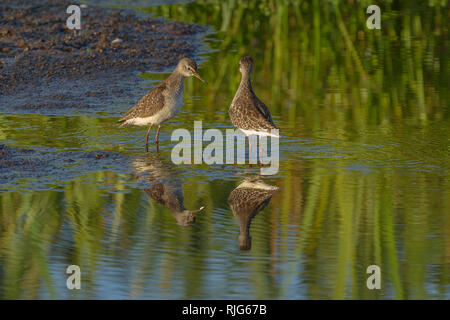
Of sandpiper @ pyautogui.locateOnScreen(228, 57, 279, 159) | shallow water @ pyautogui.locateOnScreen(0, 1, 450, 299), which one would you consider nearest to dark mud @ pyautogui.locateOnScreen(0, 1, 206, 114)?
shallow water @ pyautogui.locateOnScreen(0, 1, 450, 299)

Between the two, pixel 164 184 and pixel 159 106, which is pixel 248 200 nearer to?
pixel 164 184

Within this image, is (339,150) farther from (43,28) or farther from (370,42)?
(43,28)

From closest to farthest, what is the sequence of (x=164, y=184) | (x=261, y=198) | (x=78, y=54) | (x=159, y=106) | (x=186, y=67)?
1. (x=261, y=198)
2. (x=164, y=184)
3. (x=159, y=106)
4. (x=186, y=67)
5. (x=78, y=54)

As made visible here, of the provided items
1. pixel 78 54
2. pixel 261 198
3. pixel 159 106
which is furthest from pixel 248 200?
pixel 78 54

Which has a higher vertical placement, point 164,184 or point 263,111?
point 263,111

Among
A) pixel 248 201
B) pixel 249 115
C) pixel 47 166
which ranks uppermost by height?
pixel 249 115

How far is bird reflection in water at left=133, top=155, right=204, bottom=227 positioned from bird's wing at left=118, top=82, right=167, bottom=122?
2.67ft

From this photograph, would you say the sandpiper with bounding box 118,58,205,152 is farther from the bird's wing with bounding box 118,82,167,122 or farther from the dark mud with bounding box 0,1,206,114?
the dark mud with bounding box 0,1,206,114

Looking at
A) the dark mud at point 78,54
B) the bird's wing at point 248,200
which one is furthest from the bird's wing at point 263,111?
the dark mud at point 78,54

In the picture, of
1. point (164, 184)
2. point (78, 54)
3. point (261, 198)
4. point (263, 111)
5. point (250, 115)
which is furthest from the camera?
point (78, 54)

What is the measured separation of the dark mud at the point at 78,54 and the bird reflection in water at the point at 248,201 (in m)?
3.84

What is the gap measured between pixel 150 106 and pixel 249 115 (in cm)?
137

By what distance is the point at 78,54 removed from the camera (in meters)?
14.8

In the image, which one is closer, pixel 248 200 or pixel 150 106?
pixel 248 200
